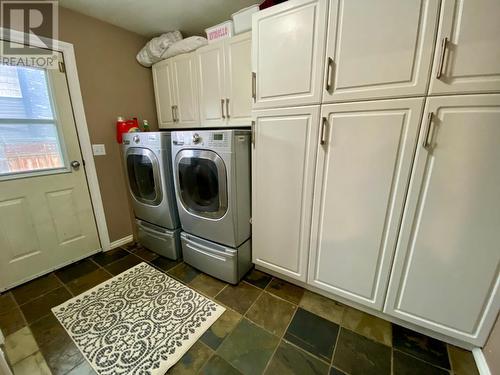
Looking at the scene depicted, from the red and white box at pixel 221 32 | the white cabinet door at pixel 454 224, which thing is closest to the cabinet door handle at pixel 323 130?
the white cabinet door at pixel 454 224

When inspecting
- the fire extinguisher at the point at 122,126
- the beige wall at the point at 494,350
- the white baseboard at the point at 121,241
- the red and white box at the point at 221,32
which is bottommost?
the white baseboard at the point at 121,241

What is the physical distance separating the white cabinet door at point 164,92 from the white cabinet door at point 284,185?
1.25 m

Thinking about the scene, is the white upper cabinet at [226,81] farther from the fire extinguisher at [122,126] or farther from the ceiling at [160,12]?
the fire extinguisher at [122,126]

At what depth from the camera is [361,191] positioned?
3.85 ft

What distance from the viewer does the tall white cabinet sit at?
0.88m

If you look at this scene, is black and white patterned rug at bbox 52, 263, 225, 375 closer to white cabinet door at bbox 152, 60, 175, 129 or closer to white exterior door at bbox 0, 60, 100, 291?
white exterior door at bbox 0, 60, 100, 291

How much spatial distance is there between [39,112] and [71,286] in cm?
147

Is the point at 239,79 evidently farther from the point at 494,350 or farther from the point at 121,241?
the point at 494,350

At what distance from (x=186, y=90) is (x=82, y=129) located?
1.03 meters

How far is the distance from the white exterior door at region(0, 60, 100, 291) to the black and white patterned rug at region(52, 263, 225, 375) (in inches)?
24.0

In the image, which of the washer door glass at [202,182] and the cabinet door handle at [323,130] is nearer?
the cabinet door handle at [323,130]

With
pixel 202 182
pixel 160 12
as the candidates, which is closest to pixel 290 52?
pixel 202 182

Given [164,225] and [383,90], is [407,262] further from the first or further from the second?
[164,225]

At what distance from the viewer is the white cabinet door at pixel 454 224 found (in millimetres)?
894
